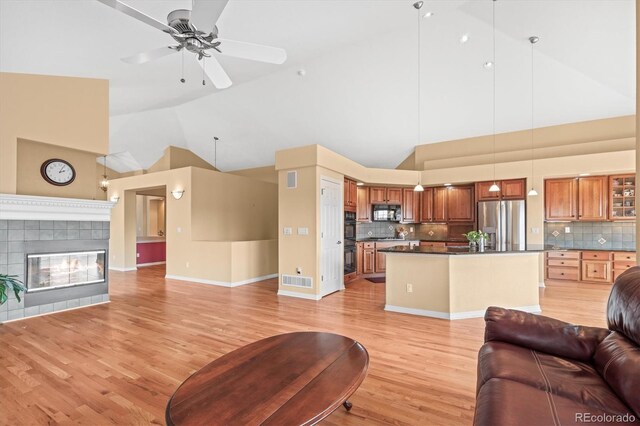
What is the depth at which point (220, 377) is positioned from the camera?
170 cm

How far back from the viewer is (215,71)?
340cm

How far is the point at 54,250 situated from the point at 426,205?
7483 mm

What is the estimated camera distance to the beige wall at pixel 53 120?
409cm

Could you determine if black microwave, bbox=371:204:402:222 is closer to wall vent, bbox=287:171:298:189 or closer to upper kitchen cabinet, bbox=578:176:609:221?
wall vent, bbox=287:171:298:189

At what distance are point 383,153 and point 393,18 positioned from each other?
3927mm

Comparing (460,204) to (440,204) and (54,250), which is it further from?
(54,250)

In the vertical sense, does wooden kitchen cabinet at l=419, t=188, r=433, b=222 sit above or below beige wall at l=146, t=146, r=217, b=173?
below

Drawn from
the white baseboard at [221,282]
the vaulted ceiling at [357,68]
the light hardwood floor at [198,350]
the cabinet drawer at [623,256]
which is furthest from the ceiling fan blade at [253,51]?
the cabinet drawer at [623,256]

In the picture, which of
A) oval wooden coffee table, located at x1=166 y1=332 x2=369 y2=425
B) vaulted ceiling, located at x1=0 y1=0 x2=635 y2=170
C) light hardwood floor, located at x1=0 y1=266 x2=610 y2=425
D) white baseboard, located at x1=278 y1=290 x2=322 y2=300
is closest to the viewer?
oval wooden coffee table, located at x1=166 y1=332 x2=369 y2=425

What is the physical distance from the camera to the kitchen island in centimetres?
419

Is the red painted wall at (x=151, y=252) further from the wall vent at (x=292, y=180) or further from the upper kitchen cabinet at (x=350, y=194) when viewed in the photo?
the upper kitchen cabinet at (x=350, y=194)

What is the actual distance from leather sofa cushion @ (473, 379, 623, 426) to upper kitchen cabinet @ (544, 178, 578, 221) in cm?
649

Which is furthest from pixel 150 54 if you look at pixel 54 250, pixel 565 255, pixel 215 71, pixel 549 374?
pixel 565 255
